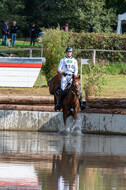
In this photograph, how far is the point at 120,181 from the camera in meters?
9.09

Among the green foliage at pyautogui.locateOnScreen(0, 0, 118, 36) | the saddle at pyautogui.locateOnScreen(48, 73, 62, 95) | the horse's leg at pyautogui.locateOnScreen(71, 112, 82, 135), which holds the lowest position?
the horse's leg at pyautogui.locateOnScreen(71, 112, 82, 135)

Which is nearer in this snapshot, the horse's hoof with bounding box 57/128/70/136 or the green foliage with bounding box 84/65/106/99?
the horse's hoof with bounding box 57/128/70/136

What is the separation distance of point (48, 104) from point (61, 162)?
19.9 ft

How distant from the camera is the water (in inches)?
349

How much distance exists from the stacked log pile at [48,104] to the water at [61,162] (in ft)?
3.65

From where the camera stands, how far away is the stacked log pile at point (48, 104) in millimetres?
16062

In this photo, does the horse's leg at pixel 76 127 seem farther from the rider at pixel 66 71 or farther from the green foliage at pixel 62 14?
the green foliage at pixel 62 14

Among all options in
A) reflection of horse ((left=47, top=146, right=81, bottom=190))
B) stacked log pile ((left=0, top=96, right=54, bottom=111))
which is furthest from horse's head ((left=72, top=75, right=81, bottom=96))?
reflection of horse ((left=47, top=146, right=81, bottom=190))

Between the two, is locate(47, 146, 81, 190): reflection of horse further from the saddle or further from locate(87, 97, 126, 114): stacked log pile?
the saddle

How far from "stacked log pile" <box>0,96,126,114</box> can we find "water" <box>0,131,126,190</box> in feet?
3.65

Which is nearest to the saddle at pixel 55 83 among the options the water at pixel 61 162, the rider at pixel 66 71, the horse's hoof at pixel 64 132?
the rider at pixel 66 71

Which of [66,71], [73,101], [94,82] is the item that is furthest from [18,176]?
[94,82]

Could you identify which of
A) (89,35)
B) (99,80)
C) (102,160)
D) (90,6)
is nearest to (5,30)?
(89,35)

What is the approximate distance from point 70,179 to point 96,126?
270 inches
